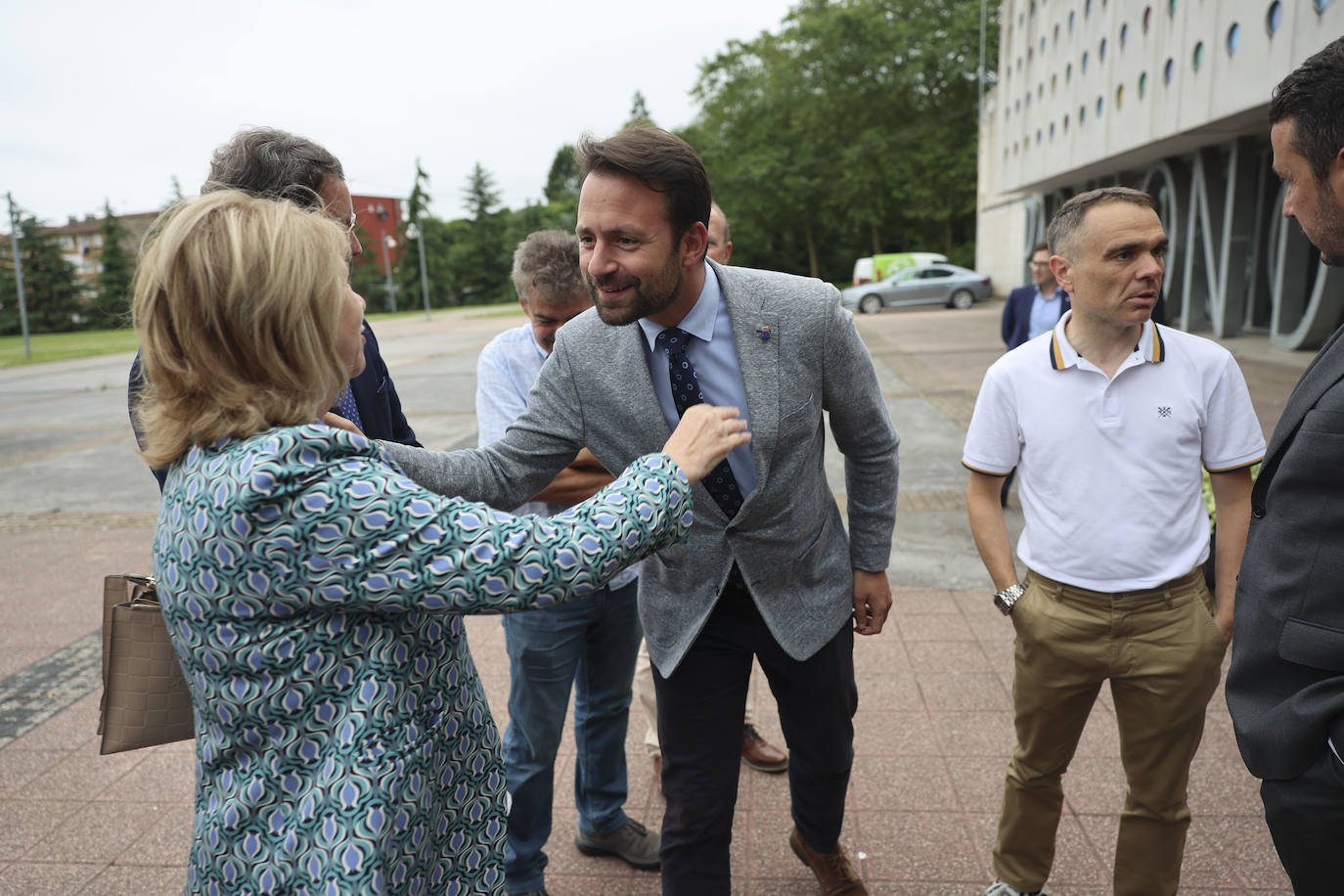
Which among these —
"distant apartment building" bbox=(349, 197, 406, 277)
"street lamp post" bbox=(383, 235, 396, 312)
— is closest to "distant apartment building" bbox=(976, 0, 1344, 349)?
"street lamp post" bbox=(383, 235, 396, 312)

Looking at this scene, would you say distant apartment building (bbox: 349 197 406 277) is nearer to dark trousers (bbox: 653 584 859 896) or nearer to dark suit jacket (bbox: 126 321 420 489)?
dark suit jacket (bbox: 126 321 420 489)

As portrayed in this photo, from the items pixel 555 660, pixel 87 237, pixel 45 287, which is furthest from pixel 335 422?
pixel 87 237

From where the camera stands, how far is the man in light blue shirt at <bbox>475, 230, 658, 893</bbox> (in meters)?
2.69

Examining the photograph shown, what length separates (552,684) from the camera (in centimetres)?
273

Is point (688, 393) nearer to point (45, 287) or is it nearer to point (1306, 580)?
point (1306, 580)

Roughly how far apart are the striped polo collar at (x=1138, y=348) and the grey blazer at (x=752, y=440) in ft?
1.66

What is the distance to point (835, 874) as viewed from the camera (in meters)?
2.74

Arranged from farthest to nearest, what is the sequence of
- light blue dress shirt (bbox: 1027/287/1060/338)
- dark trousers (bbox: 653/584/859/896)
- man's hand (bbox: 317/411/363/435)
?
light blue dress shirt (bbox: 1027/287/1060/338) → dark trousers (bbox: 653/584/859/896) → man's hand (bbox: 317/411/363/435)

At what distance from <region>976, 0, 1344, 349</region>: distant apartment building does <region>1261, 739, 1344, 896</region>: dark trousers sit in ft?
34.9

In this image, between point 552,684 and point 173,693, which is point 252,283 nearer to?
point 173,693

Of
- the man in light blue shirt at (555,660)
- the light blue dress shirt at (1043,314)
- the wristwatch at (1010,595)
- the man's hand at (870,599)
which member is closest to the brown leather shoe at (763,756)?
the man in light blue shirt at (555,660)

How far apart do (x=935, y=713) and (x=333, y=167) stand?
304cm

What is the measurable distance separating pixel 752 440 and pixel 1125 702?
1225 mm

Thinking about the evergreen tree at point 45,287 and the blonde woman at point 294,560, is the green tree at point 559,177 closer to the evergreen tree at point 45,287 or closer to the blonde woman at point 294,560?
the evergreen tree at point 45,287
